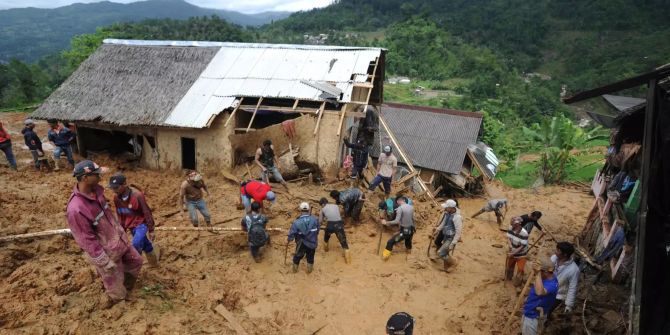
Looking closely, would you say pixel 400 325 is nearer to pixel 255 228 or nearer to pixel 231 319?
pixel 231 319

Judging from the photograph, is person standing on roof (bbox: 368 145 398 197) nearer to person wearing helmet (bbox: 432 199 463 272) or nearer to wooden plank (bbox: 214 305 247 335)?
person wearing helmet (bbox: 432 199 463 272)

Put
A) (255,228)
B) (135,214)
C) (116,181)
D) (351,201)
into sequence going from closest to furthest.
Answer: (116,181) → (135,214) → (255,228) → (351,201)

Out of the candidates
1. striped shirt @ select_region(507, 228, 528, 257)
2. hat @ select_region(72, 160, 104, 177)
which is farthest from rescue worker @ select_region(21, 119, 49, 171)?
striped shirt @ select_region(507, 228, 528, 257)

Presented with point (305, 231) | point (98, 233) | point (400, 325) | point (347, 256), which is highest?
point (400, 325)

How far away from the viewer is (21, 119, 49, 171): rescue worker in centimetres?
1080

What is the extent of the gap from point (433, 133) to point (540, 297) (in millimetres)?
14032

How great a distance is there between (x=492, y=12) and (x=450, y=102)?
56.4m

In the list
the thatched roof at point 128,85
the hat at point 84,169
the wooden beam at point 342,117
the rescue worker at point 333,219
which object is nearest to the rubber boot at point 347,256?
the rescue worker at point 333,219

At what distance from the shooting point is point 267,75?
1325 centimetres

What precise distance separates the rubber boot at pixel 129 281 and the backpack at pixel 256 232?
2237 mm

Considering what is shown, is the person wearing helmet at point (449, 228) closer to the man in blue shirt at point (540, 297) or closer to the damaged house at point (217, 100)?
the man in blue shirt at point (540, 297)

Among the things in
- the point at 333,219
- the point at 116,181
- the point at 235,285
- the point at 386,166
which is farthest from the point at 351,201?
the point at 116,181

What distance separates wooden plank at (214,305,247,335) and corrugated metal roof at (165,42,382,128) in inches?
263

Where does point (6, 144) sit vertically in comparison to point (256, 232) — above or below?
above
